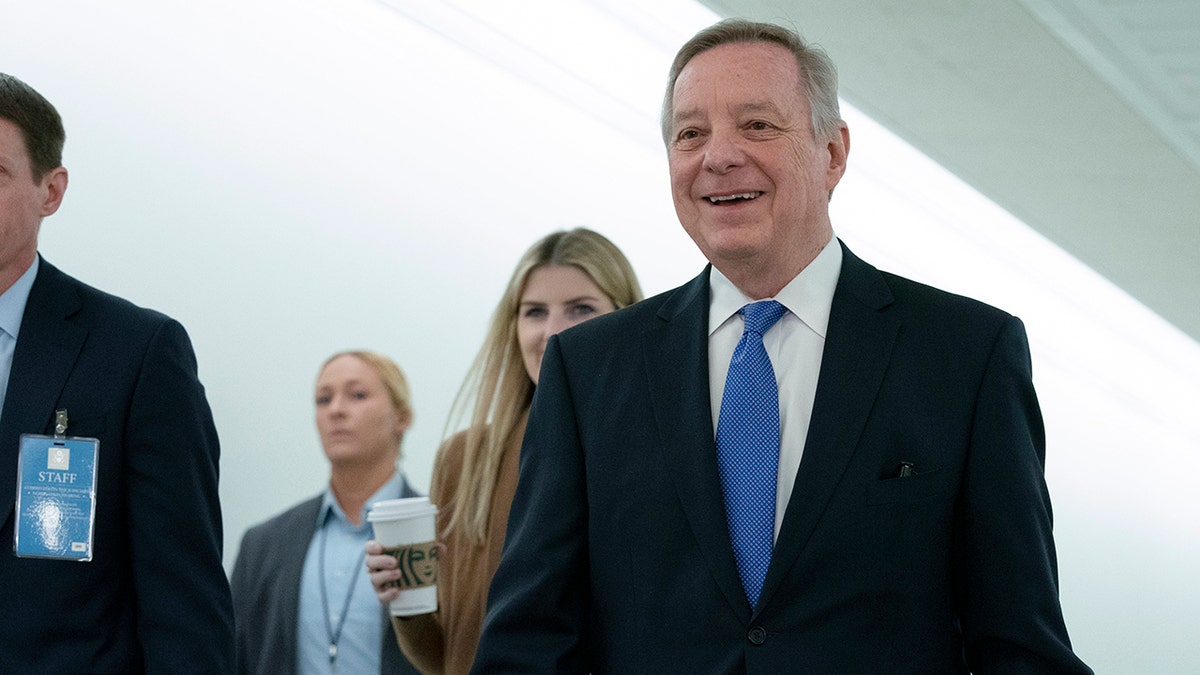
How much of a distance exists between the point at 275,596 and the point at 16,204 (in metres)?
1.64

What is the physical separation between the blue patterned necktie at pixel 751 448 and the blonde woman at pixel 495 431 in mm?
1256

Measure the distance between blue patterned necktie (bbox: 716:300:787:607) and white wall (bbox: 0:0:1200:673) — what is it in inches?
126

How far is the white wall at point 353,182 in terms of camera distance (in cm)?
439

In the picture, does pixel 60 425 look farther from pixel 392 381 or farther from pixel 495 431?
pixel 392 381

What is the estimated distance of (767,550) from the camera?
149cm

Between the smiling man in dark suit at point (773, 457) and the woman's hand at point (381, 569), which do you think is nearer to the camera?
the smiling man in dark suit at point (773, 457)

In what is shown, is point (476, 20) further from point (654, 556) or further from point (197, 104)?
point (654, 556)

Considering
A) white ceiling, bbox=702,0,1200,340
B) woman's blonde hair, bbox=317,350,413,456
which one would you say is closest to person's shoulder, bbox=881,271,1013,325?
woman's blonde hair, bbox=317,350,413,456

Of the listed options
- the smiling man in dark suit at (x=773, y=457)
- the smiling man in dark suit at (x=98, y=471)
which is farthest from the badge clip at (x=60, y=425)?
the smiling man in dark suit at (x=773, y=457)

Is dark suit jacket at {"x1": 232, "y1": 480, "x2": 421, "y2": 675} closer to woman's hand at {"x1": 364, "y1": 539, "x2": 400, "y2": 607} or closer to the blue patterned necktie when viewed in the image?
woman's hand at {"x1": 364, "y1": 539, "x2": 400, "y2": 607}

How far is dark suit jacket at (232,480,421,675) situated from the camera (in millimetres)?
3367

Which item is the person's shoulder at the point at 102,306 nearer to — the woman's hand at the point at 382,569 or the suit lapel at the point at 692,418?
the woman's hand at the point at 382,569

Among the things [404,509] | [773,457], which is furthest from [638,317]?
[404,509]

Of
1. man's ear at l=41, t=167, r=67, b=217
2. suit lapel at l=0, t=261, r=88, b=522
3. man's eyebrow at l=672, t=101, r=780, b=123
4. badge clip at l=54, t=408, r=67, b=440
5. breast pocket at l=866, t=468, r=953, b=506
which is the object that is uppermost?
man's ear at l=41, t=167, r=67, b=217
